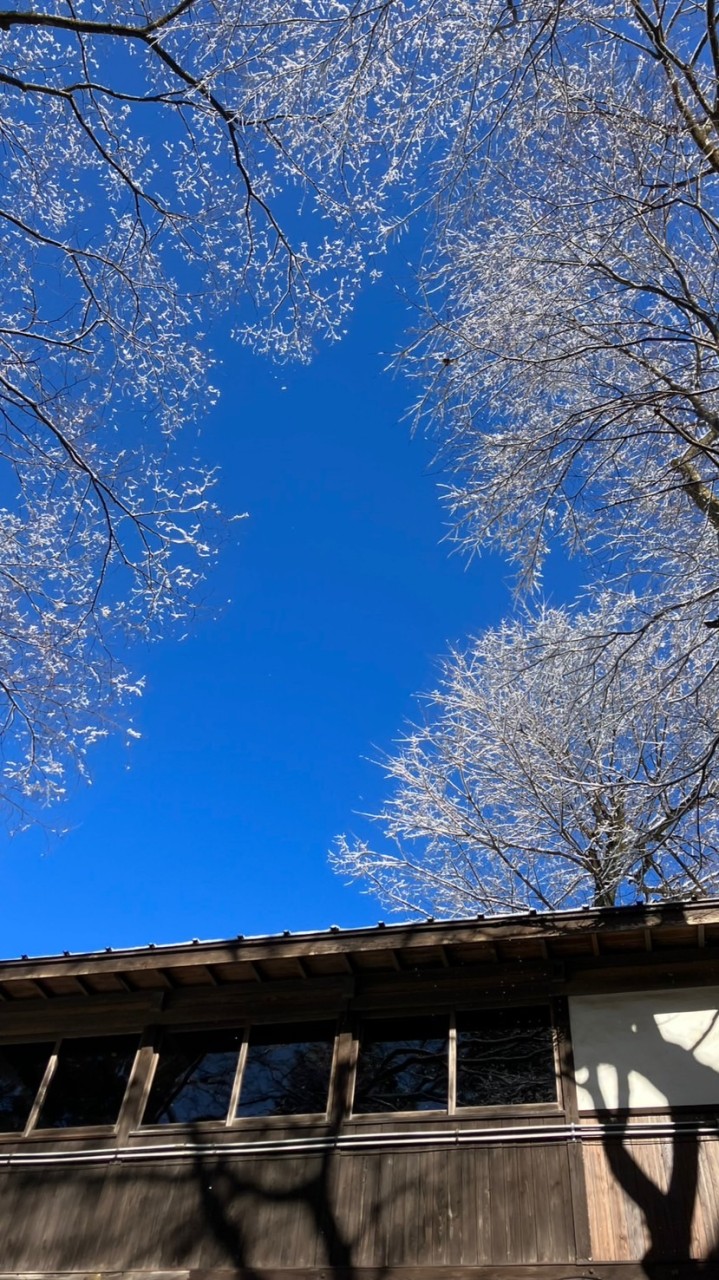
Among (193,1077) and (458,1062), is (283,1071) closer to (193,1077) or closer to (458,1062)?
(193,1077)

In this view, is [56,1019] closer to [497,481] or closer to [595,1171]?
[595,1171]

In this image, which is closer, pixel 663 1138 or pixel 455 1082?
pixel 663 1138

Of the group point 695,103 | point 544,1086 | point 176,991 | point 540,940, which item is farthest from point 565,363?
point 176,991

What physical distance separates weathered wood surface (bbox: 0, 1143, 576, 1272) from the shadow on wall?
0.47m

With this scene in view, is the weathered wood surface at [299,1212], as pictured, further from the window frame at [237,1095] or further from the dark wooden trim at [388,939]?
the dark wooden trim at [388,939]

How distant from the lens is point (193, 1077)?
26.2ft

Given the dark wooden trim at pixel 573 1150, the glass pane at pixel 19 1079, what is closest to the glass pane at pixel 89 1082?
the glass pane at pixel 19 1079

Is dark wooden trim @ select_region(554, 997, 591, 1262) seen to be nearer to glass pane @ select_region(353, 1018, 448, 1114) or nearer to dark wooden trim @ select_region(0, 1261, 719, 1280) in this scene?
dark wooden trim @ select_region(0, 1261, 719, 1280)

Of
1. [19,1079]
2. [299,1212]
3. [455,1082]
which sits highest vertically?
[19,1079]

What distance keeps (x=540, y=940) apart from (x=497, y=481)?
3.90m

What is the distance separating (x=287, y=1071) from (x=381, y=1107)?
92 cm

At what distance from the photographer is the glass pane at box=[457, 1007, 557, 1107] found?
23.1 feet

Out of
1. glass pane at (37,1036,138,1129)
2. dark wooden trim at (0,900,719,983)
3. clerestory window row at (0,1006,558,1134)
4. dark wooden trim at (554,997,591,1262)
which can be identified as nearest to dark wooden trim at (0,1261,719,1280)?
dark wooden trim at (554,997,591,1262)

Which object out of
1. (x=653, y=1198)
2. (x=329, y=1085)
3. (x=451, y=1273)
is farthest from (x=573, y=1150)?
(x=329, y=1085)
